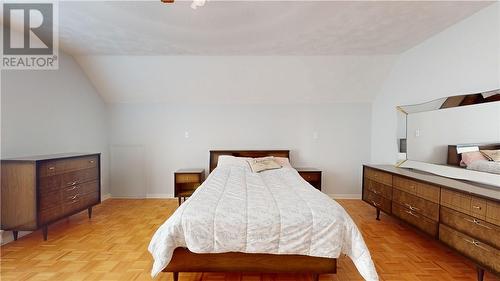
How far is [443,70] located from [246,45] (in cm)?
244

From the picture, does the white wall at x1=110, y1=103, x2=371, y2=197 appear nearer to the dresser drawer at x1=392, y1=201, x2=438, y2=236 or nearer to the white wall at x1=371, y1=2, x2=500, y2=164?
the white wall at x1=371, y1=2, x2=500, y2=164

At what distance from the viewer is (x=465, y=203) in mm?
2020

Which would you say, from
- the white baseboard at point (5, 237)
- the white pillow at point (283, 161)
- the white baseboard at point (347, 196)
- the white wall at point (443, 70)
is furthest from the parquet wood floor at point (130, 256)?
the white wall at point (443, 70)

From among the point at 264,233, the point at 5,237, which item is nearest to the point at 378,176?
the point at 264,233

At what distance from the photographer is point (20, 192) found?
8.16 feet

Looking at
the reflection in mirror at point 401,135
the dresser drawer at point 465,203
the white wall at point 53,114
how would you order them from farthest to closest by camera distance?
the reflection in mirror at point 401,135 → the white wall at point 53,114 → the dresser drawer at point 465,203

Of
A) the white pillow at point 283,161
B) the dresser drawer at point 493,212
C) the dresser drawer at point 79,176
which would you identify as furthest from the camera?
the white pillow at point 283,161

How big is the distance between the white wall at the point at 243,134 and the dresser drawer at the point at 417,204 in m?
1.57

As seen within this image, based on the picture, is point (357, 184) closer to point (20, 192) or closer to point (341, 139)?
point (341, 139)

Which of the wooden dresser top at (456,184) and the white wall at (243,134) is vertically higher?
the white wall at (243,134)

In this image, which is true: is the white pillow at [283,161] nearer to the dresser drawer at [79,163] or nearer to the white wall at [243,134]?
the white wall at [243,134]

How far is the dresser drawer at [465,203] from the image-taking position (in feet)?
6.12

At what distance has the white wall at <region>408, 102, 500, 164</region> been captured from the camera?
2.23 m

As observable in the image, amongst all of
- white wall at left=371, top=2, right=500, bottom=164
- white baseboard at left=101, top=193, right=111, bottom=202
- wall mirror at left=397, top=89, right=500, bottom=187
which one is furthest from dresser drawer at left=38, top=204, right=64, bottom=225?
white wall at left=371, top=2, right=500, bottom=164
